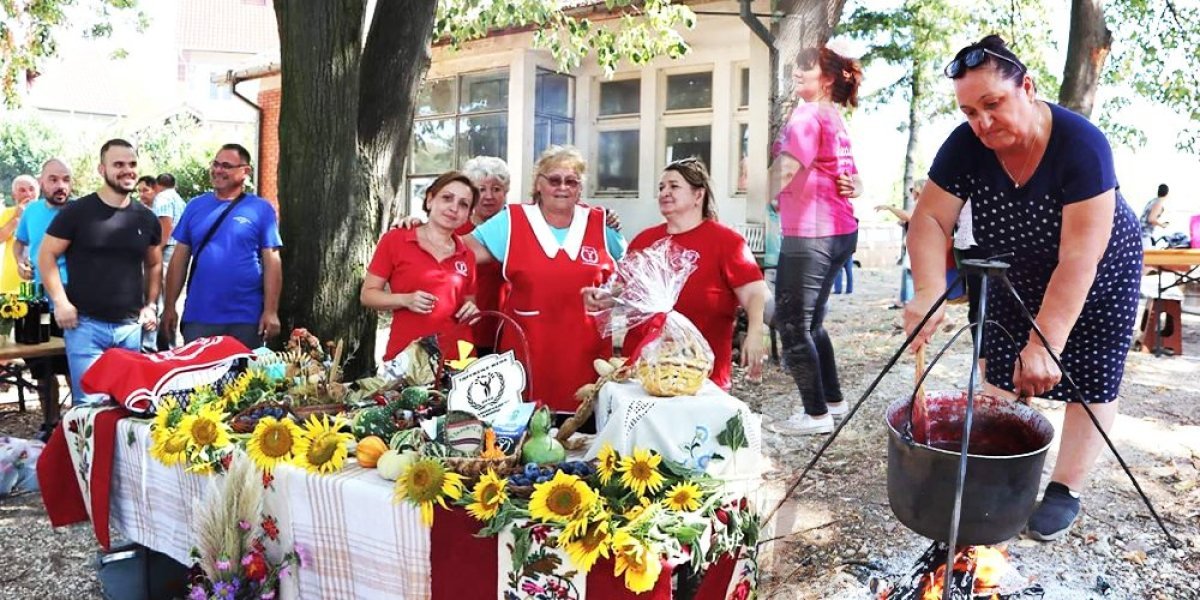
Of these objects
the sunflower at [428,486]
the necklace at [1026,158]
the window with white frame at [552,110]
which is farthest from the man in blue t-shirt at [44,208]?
the window with white frame at [552,110]

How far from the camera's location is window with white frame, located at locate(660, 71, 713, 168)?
10422 mm

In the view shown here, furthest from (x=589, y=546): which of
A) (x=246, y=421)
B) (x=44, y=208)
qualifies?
(x=44, y=208)

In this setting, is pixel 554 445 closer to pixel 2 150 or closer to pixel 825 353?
pixel 825 353

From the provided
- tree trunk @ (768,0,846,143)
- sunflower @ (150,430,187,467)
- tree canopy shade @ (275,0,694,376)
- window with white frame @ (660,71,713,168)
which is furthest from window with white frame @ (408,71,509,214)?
sunflower @ (150,430,187,467)

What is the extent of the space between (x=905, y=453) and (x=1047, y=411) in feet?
13.8

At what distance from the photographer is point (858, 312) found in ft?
32.9

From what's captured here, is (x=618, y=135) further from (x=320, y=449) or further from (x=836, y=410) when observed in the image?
(x=320, y=449)

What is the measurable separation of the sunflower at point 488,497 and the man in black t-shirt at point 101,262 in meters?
3.06

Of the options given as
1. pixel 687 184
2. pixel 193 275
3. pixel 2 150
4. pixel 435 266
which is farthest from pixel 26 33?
pixel 2 150

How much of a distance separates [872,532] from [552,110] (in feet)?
29.1

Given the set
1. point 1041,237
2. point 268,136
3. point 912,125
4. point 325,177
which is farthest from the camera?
point 268,136

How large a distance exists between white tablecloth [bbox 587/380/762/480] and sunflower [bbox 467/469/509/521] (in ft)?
1.04

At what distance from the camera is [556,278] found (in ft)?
10.2

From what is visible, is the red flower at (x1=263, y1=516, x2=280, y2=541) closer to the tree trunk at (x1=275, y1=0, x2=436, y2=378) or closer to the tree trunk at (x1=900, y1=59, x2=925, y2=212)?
the tree trunk at (x1=275, y1=0, x2=436, y2=378)
